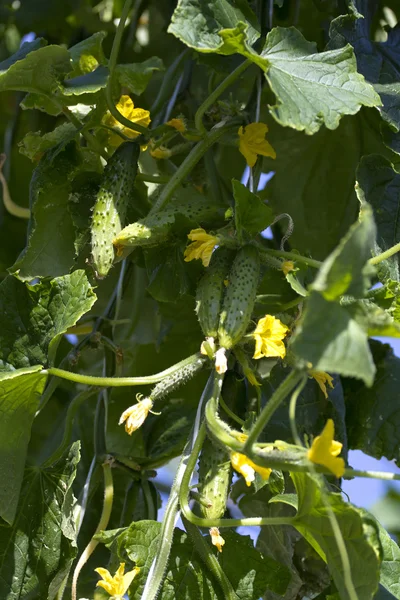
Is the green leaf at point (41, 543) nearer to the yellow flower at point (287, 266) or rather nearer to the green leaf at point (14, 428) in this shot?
the green leaf at point (14, 428)

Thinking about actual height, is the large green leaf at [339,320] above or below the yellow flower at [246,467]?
above

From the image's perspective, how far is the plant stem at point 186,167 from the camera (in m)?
1.24

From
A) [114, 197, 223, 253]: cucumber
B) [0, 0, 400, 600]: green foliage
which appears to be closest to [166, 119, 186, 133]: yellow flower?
[0, 0, 400, 600]: green foliage

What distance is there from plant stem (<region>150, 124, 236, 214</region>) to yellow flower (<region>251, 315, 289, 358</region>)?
10.3 inches

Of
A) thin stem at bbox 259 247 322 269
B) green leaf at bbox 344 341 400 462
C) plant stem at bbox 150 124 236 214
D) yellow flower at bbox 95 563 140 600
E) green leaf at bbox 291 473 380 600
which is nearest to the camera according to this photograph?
green leaf at bbox 291 473 380 600

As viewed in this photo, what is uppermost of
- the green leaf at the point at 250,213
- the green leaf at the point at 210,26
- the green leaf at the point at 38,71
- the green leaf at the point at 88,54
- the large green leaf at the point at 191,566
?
the green leaf at the point at 210,26

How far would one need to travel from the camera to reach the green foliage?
3.45 ft

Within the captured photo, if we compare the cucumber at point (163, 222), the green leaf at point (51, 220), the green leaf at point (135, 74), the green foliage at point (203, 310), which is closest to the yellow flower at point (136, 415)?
the green foliage at point (203, 310)

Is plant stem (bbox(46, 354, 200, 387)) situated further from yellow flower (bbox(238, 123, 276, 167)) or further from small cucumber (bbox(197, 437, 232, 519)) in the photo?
yellow flower (bbox(238, 123, 276, 167))

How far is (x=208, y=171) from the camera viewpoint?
1.56 m

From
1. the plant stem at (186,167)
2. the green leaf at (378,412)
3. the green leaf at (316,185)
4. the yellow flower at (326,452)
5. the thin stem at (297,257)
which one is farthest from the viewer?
the green leaf at (316,185)

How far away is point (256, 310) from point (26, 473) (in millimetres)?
421

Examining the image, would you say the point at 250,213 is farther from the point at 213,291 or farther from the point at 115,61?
the point at 115,61

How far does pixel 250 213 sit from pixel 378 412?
0.45 m
